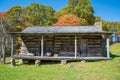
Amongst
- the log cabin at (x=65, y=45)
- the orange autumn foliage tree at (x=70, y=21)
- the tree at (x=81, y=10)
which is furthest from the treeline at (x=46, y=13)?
the log cabin at (x=65, y=45)

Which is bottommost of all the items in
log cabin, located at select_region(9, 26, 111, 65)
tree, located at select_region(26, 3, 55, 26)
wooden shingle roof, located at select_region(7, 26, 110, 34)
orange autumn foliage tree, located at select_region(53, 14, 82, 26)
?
log cabin, located at select_region(9, 26, 111, 65)

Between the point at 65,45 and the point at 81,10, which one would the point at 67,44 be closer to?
the point at 65,45

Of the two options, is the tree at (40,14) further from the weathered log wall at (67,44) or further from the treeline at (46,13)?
the weathered log wall at (67,44)

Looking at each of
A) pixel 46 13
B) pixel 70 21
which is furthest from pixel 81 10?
pixel 70 21

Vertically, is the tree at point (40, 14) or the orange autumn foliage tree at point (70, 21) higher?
the tree at point (40, 14)

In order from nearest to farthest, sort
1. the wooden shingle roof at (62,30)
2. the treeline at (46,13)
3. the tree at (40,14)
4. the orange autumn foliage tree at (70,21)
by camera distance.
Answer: the wooden shingle roof at (62,30), the orange autumn foliage tree at (70,21), the treeline at (46,13), the tree at (40,14)

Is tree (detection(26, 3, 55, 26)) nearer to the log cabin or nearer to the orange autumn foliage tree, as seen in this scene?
the orange autumn foliage tree

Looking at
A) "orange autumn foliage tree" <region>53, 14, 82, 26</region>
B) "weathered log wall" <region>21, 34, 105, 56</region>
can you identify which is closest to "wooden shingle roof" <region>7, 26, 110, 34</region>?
"weathered log wall" <region>21, 34, 105, 56</region>

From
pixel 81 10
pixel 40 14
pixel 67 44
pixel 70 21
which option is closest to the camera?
pixel 67 44

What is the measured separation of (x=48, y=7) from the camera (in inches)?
2066

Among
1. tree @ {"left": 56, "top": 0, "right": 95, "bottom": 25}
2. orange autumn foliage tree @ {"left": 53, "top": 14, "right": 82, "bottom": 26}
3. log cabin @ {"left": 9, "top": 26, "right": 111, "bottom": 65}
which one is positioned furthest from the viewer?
tree @ {"left": 56, "top": 0, "right": 95, "bottom": 25}

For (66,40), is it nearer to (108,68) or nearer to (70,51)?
(70,51)

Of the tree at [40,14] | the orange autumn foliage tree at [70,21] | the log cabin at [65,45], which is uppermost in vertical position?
the tree at [40,14]

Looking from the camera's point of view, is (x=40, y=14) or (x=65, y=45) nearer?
(x=65, y=45)
